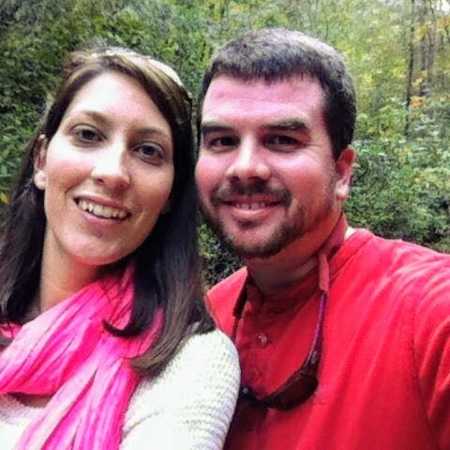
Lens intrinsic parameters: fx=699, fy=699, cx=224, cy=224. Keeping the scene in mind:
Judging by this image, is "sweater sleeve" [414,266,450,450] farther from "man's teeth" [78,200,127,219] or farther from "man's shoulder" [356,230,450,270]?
"man's teeth" [78,200,127,219]

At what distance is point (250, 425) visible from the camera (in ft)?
5.75

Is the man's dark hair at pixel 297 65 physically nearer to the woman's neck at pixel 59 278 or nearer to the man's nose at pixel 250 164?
the man's nose at pixel 250 164

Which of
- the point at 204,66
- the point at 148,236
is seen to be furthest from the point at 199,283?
the point at 204,66

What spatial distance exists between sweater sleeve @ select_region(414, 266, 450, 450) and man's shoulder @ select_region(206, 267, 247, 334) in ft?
2.36

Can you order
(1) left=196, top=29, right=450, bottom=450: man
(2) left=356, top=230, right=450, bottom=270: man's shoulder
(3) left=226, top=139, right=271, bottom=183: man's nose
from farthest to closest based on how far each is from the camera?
(3) left=226, top=139, right=271, bottom=183: man's nose < (2) left=356, top=230, right=450, bottom=270: man's shoulder < (1) left=196, top=29, right=450, bottom=450: man

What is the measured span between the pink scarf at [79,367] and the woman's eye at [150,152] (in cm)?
34

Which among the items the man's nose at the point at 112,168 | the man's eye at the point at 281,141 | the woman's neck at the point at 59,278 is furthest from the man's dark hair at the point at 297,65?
the woman's neck at the point at 59,278

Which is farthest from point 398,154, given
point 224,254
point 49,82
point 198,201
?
point 198,201

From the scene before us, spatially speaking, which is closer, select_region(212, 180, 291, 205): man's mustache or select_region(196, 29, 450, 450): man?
select_region(196, 29, 450, 450): man

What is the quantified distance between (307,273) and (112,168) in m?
0.59

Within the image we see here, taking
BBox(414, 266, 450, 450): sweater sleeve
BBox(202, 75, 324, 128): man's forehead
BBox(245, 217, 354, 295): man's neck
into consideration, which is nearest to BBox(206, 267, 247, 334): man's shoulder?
BBox(245, 217, 354, 295): man's neck

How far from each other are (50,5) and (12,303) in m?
4.41

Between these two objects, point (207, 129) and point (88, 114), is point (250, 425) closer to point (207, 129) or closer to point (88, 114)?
point (207, 129)

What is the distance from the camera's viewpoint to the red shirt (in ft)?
4.84
